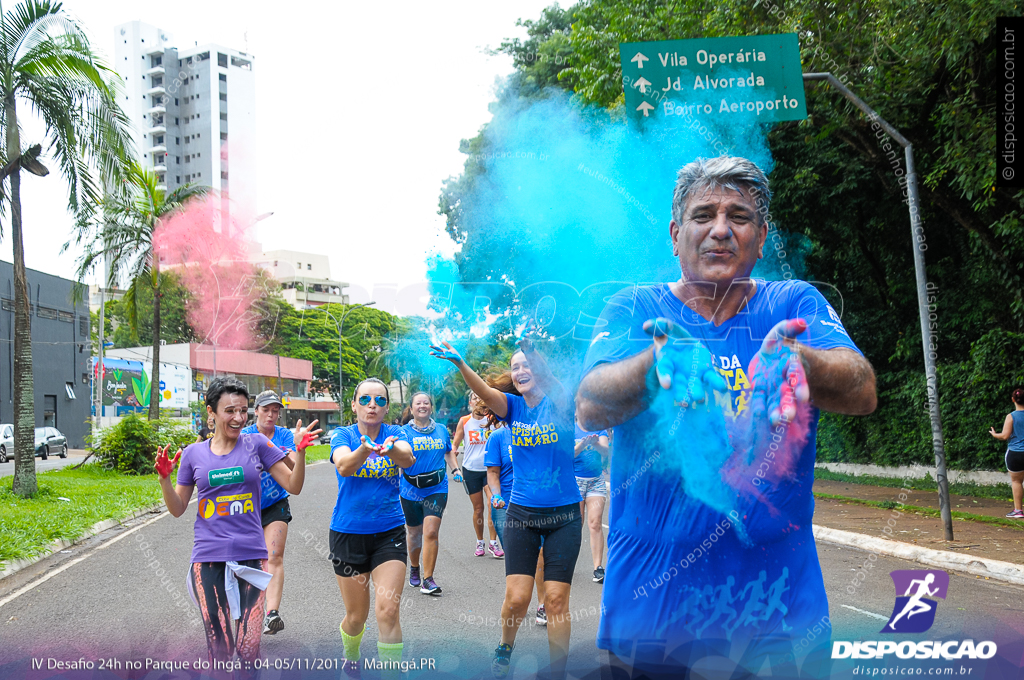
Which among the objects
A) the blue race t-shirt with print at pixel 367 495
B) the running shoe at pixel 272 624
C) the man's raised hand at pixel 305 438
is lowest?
the running shoe at pixel 272 624

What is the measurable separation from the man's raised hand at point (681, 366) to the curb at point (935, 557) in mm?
7073

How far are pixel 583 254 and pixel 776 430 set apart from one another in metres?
13.5

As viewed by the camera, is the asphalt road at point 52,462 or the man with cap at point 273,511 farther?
the asphalt road at point 52,462

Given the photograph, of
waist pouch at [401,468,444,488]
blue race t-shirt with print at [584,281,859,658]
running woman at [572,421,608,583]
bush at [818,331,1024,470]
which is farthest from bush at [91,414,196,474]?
blue race t-shirt with print at [584,281,859,658]

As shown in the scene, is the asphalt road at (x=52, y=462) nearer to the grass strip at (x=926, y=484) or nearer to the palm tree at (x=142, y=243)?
the palm tree at (x=142, y=243)

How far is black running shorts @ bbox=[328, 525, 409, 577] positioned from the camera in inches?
183

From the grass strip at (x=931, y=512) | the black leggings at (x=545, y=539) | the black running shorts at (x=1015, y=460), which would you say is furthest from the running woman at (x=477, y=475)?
the black running shorts at (x=1015, y=460)

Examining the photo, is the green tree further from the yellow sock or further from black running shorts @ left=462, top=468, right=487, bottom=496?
the yellow sock

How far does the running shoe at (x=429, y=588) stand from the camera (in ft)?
23.4

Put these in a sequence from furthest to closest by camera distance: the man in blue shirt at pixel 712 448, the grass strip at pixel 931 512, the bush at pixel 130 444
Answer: the bush at pixel 130 444 → the grass strip at pixel 931 512 → the man in blue shirt at pixel 712 448

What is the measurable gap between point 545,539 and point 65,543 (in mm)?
8142

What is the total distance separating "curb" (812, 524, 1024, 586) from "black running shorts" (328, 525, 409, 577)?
583 cm

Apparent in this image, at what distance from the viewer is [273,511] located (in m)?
6.32

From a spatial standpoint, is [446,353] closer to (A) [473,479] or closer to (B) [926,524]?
(A) [473,479]
